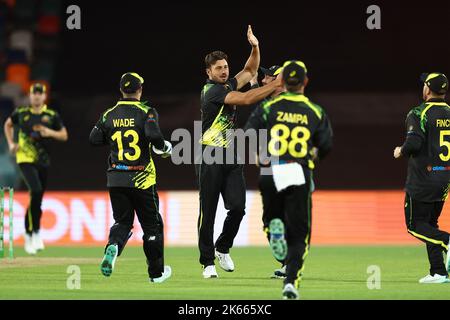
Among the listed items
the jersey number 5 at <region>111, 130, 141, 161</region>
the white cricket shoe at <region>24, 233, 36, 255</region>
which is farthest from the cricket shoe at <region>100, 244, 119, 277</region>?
the white cricket shoe at <region>24, 233, 36, 255</region>

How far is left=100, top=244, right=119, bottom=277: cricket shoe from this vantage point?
10141mm

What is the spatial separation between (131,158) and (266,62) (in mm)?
12447

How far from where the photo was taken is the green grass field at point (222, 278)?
941cm

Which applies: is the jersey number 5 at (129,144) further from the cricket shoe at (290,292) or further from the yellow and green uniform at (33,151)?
the yellow and green uniform at (33,151)

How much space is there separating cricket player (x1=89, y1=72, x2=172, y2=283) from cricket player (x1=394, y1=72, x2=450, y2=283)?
2.57 m

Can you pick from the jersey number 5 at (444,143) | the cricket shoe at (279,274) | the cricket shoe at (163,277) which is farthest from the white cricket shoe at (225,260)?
the jersey number 5 at (444,143)

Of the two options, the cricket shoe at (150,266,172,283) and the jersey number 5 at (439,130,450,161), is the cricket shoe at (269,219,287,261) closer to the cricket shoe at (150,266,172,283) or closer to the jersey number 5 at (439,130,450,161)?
the cricket shoe at (150,266,172,283)

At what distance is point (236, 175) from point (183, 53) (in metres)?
12.7

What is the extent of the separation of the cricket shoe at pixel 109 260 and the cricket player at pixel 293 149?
2041mm

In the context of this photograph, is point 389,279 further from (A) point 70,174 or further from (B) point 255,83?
(A) point 70,174

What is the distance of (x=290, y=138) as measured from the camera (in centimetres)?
877

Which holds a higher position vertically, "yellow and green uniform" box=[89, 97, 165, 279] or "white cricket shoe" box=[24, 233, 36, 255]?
"yellow and green uniform" box=[89, 97, 165, 279]

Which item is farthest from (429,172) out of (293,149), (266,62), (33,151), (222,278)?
(266,62)
